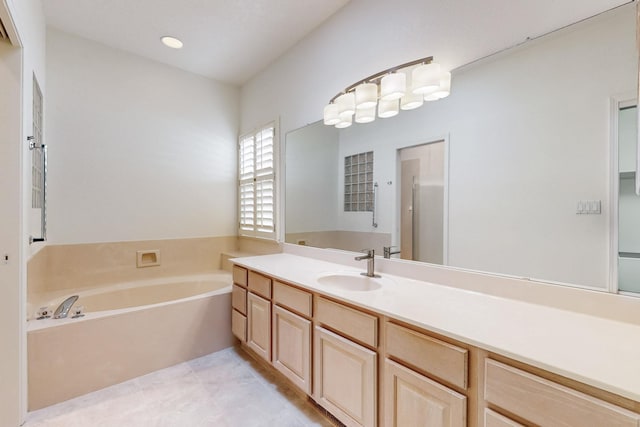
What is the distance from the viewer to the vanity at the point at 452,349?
0.75 meters

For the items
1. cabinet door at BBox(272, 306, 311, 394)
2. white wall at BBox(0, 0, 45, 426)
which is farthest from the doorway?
white wall at BBox(0, 0, 45, 426)

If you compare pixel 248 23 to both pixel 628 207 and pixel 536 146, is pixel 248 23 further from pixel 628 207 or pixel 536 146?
pixel 628 207

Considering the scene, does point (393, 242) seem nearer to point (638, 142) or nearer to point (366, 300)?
point (366, 300)

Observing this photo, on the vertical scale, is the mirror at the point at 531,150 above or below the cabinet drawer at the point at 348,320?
above

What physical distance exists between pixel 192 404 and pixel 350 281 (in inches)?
49.6

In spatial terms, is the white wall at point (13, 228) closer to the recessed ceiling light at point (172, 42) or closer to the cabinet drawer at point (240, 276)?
the recessed ceiling light at point (172, 42)

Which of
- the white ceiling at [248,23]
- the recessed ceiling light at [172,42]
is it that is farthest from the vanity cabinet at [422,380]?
the recessed ceiling light at [172,42]

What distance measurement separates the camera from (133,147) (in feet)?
9.02

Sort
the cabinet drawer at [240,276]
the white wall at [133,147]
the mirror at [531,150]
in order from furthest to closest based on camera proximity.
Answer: the white wall at [133,147], the cabinet drawer at [240,276], the mirror at [531,150]

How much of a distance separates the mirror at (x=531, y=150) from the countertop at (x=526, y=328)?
178mm

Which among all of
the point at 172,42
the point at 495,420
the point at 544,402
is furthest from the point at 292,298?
the point at 172,42

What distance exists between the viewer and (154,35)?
95.4 inches

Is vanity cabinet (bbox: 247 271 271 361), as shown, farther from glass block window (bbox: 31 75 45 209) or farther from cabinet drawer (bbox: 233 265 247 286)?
glass block window (bbox: 31 75 45 209)

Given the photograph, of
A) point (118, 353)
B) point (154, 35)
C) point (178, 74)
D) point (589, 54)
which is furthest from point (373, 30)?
point (118, 353)
